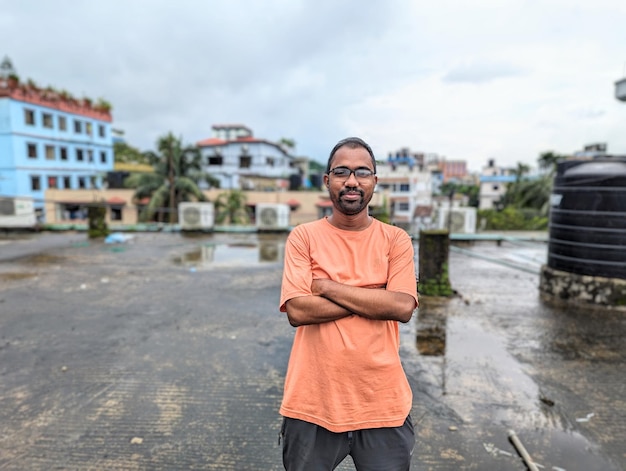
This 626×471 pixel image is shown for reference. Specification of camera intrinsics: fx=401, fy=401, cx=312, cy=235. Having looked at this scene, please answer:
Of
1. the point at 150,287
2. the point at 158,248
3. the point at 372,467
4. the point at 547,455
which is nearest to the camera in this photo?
the point at 372,467

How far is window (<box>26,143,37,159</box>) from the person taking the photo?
3231cm

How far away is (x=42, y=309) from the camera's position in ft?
20.1

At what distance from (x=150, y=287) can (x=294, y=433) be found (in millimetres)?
6429

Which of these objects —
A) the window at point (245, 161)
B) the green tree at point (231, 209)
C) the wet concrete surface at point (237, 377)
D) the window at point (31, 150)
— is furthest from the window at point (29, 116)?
the wet concrete surface at point (237, 377)

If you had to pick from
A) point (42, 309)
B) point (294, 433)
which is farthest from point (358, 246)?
point (42, 309)

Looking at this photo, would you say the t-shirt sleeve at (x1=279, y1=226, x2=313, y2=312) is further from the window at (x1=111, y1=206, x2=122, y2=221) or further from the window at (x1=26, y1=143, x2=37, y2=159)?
the window at (x1=26, y1=143, x2=37, y2=159)

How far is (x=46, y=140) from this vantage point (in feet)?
110

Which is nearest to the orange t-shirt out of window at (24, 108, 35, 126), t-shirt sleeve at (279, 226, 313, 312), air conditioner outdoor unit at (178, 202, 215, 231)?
t-shirt sleeve at (279, 226, 313, 312)

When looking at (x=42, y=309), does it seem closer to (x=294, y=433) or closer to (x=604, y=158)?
(x=294, y=433)

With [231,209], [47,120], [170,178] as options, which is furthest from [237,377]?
[47,120]

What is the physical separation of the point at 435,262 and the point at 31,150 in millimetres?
36622

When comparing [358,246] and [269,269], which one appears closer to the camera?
[358,246]

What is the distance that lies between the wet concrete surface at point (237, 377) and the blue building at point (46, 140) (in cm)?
2627

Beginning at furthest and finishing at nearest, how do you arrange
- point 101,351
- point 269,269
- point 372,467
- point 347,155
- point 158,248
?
point 158,248, point 269,269, point 101,351, point 347,155, point 372,467
